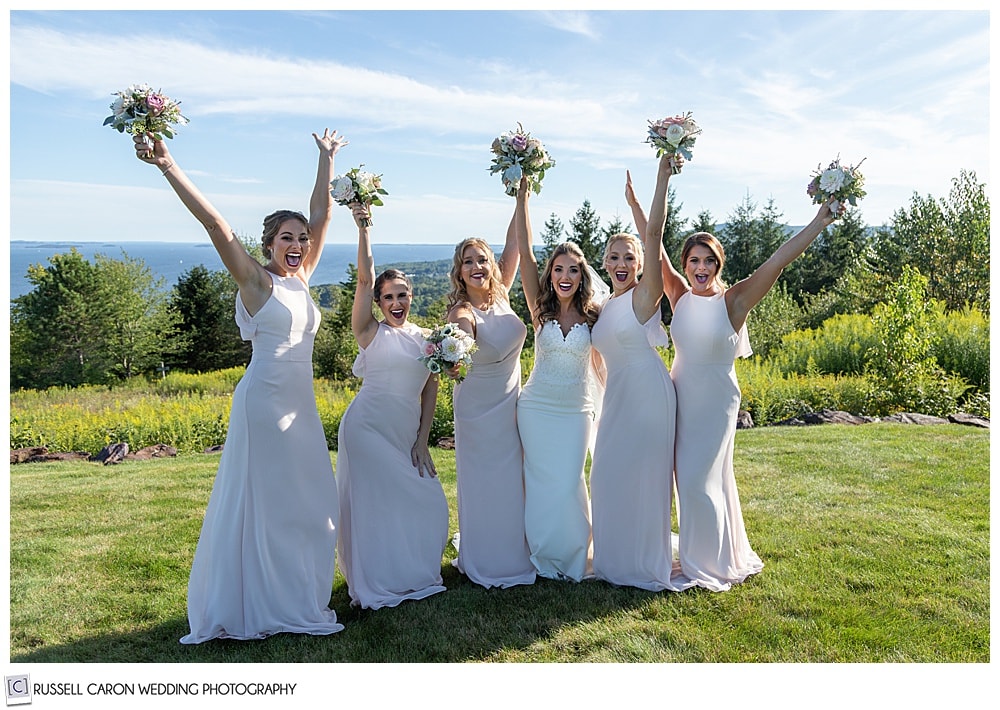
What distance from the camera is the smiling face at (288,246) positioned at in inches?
206

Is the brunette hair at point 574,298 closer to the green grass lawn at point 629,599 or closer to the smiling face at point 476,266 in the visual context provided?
the smiling face at point 476,266

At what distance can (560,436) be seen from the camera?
599 centimetres

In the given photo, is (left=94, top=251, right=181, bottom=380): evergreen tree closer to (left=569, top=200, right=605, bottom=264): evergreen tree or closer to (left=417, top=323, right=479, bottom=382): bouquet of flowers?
(left=569, top=200, right=605, bottom=264): evergreen tree

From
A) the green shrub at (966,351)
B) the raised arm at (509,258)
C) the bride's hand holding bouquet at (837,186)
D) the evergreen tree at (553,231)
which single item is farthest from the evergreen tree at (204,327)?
the bride's hand holding bouquet at (837,186)

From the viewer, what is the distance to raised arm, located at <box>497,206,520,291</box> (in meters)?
6.40

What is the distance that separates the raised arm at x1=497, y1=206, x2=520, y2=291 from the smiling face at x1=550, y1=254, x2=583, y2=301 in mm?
463

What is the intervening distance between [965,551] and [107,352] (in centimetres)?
2693

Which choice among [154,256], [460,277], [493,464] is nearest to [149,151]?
[460,277]

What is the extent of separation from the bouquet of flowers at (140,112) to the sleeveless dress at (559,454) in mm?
3023

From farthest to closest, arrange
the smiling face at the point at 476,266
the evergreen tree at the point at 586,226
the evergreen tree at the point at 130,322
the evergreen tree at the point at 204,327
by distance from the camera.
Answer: the evergreen tree at the point at 204,327 < the evergreen tree at the point at 586,226 < the evergreen tree at the point at 130,322 < the smiling face at the point at 476,266

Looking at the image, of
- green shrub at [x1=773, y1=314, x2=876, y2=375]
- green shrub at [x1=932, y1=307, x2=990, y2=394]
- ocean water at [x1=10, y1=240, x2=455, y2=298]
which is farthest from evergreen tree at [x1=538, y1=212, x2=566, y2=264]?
green shrub at [x1=932, y1=307, x2=990, y2=394]

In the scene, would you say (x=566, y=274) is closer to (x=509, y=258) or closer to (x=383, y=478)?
(x=509, y=258)
